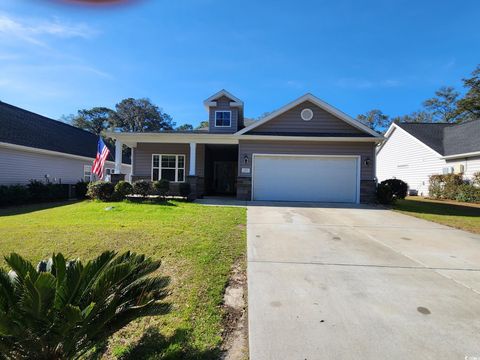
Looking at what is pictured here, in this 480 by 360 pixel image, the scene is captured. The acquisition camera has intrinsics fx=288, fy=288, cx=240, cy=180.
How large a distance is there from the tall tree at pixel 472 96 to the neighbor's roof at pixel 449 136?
11.5m

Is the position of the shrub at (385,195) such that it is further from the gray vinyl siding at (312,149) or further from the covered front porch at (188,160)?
the covered front porch at (188,160)

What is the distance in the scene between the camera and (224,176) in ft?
66.0

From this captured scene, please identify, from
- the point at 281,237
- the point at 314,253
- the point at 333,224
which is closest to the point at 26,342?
the point at 314,253

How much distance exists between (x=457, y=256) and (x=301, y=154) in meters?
9.44

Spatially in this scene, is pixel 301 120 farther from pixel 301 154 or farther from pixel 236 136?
pixel 236 136

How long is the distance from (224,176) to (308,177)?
23.8 ft

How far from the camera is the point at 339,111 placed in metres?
14.6

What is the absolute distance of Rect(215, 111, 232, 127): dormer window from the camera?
1681cm

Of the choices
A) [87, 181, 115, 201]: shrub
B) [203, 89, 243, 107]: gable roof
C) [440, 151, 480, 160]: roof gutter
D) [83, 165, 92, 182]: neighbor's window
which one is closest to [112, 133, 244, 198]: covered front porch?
[203, 89, 243, 107]: gable roof

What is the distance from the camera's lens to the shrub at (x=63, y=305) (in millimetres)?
1954

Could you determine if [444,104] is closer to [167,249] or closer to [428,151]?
[428,151]

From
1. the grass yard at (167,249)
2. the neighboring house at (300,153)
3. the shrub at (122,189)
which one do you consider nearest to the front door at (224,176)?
the neighboring house at (300,153)

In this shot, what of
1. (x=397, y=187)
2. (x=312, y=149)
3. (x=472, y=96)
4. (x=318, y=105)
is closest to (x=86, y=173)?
(x=312, y=149)

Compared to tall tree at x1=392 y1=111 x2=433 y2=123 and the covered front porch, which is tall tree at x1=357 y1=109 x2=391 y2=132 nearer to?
tall tree at x1=392 y1=111 x2=433 y2=123
